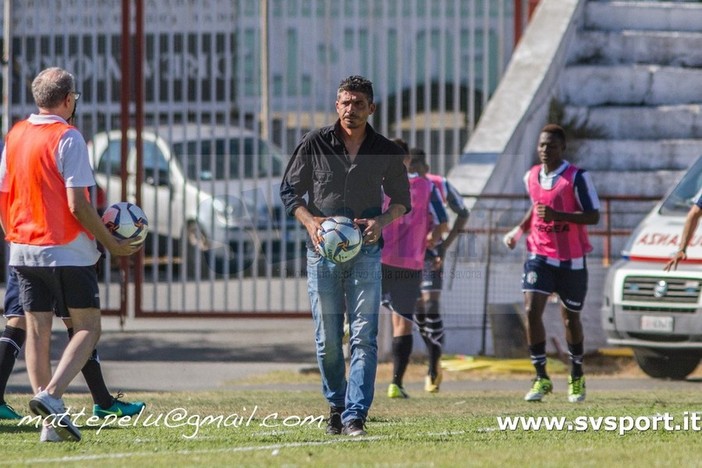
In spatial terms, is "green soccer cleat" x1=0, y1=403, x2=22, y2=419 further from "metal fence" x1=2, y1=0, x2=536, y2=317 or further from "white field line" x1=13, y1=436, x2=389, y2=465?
"metal fence" x1=2, y1=0, x2=536, y2=317

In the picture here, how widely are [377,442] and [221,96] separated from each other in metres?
8.65

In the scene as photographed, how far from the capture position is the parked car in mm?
16141

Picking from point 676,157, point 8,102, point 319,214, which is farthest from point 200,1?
point 319,214

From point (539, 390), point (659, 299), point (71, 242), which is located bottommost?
point (539, 390)

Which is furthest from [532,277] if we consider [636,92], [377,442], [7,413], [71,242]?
[636,92]

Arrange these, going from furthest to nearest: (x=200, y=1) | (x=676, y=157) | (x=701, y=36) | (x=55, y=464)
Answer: (x=701, y=36) < (x=676, y=157) < (x=200, y=1) < (x=55, y=464)

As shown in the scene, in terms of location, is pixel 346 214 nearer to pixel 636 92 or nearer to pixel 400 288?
pixel 400 288

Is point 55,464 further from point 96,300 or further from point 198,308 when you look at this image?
point 198,308

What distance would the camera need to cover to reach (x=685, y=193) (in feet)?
45.9

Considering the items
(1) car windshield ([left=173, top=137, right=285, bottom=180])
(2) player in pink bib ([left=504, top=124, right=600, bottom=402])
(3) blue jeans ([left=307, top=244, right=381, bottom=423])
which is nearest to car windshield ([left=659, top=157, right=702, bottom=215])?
(2) player in pink bib ([left=504, top=124, right=600, bottom=402])

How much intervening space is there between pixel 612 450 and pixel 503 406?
300 centimetres

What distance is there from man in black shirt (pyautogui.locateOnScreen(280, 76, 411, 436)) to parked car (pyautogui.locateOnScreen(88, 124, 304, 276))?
7391 mm

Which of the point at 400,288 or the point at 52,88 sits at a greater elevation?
the point at 52,88

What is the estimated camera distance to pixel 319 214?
28.4 ft
